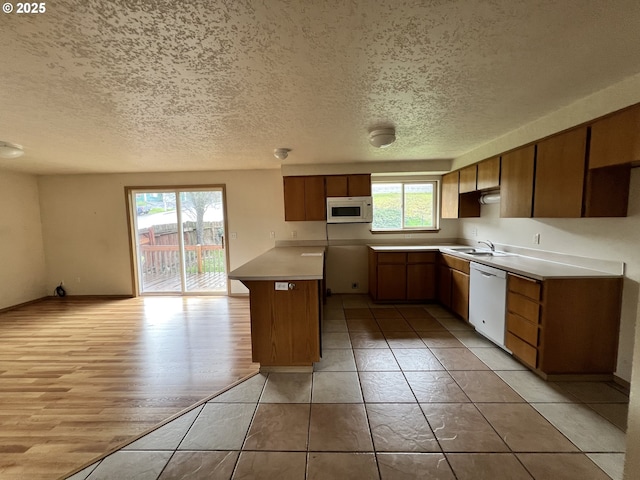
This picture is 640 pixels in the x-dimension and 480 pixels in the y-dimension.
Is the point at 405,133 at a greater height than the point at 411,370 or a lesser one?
greater

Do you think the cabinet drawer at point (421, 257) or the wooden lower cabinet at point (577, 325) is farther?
the cabinet drawer at point (421, 257)

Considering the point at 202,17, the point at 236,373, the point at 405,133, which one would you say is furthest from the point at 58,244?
the point at 405,133

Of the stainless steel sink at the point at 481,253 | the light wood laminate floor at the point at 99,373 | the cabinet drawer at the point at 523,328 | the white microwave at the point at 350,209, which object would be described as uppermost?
the white microwave at the point at 350,209

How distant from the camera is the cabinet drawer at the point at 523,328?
2.17 m

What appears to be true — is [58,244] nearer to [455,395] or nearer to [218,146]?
[218,146]

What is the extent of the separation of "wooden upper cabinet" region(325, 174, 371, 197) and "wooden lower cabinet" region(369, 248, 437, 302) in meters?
1.02

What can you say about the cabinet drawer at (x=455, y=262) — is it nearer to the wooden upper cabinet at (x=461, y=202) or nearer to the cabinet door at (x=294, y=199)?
the wooden upper cabinet at (x=461, y=202)

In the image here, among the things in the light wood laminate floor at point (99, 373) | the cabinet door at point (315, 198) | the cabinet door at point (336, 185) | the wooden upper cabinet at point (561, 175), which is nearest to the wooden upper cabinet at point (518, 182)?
the wooden upper cabinet at point (561, 175)

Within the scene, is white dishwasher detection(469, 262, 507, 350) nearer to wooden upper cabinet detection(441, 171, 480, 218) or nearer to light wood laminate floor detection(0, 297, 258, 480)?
wooden upper cabinet detection(441, 171, 480, 218)

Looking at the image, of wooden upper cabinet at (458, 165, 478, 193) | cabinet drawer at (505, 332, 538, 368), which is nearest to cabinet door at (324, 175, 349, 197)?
wooden upper cabinet at (458, 165, 478, 193)

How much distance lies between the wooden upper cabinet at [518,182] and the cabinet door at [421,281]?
4.60 ft

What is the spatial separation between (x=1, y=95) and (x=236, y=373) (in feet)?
8.86

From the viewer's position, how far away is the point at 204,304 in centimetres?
430
